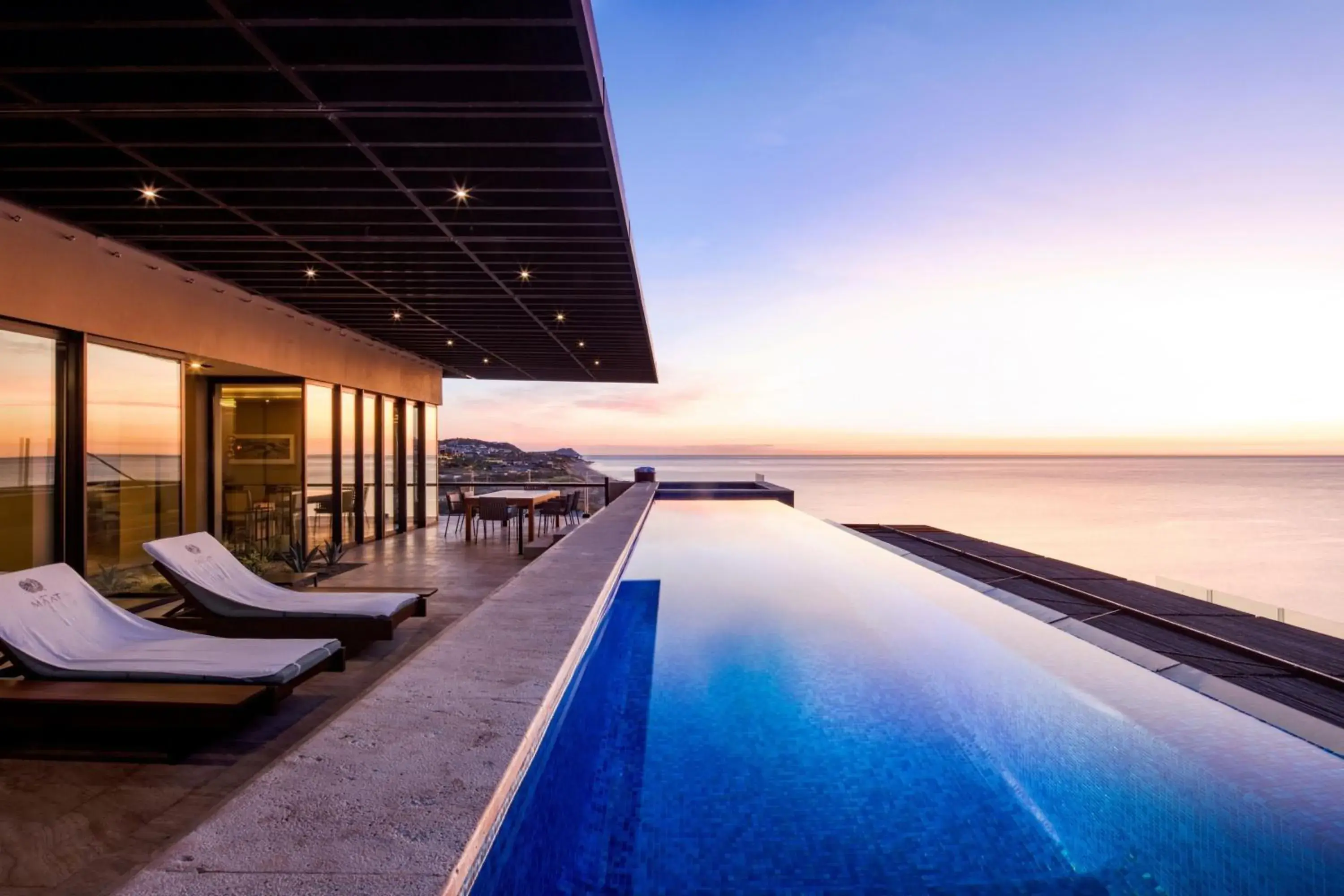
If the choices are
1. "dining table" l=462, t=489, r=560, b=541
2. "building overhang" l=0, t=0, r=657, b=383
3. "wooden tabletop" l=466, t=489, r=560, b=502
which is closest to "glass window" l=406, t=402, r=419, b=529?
"wooden tabletop" l=466, t=489, r=560, b=502

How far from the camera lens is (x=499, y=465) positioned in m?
20.9

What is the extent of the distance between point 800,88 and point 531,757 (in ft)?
30.4

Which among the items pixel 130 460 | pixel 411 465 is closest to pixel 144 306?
pixel 130 460

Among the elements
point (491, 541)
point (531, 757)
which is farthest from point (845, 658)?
point (491, 541)

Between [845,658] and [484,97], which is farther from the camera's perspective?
[845,658]

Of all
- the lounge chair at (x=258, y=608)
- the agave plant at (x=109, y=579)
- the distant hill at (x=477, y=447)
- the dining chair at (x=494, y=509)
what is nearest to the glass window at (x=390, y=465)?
the dining chair at (x=494, y=509)

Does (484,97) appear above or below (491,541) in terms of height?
above

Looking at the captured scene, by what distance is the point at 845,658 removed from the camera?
447 centimetres

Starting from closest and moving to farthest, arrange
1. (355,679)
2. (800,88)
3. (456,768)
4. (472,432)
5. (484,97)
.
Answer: (456,768) → (484,97) → (355,679) → (800,88) → (472,432)

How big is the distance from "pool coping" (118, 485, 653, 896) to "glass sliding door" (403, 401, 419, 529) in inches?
387

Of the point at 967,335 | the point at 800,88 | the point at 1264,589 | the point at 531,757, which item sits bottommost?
the point at 1264,589

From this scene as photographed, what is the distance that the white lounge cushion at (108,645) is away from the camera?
325cm

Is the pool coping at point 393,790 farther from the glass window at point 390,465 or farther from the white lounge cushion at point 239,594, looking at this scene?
the glass window at point 390,465

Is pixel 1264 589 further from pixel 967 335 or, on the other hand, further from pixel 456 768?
pixel 456 768
